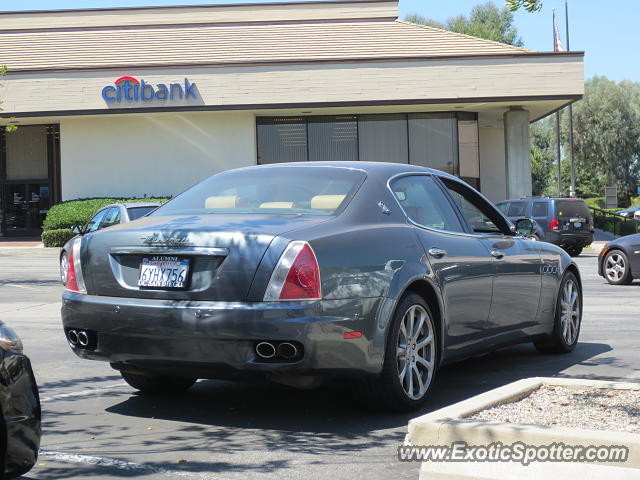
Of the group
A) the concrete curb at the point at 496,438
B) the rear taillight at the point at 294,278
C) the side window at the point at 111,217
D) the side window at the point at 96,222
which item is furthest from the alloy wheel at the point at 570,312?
the side window at the point at 96,222

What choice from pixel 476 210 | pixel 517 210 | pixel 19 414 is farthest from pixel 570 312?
pixel 517 210

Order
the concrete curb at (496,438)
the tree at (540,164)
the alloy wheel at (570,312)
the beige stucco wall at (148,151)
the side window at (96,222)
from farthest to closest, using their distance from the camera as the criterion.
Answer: the tree at (540,164)
the beige stucco wall at (148,151)
the side window at (96,222)
the alloy wheel at (570,312)
the concrete curb at (496,438)

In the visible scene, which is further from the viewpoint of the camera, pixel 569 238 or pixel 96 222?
pixel 569 238

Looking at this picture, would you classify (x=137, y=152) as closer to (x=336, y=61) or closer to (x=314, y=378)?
(x=336, y=61)

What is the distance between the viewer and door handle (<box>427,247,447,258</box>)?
6222 mm

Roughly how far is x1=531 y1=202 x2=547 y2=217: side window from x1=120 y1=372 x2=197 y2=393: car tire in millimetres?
20933

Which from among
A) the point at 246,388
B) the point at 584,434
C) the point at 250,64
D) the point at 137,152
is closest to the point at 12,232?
the point at 137,152

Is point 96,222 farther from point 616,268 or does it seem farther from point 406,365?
point 406,365

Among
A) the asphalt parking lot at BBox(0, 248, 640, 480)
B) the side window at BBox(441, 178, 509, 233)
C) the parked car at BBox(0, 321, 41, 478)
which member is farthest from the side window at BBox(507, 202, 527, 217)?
the parked car at BBox(0, 321, 41, 478)

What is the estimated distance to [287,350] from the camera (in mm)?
5238

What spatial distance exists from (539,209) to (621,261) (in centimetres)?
1004

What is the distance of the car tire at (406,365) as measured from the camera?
5.65 m

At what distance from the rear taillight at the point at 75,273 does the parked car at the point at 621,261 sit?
12.4m

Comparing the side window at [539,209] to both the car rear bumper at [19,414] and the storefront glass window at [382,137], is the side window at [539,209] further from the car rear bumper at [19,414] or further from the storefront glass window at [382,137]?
the car rear bumper at [19,414]
